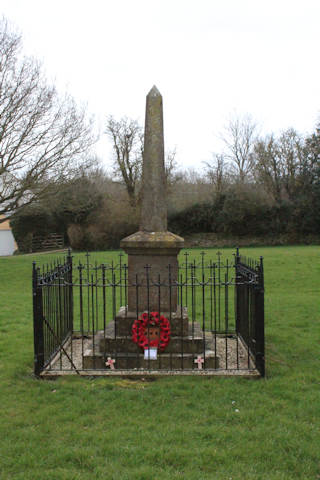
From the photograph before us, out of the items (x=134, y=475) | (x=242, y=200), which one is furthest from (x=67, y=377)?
(x=242, y=200)

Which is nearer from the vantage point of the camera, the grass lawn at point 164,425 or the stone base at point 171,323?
the grass lawn at point 164,425

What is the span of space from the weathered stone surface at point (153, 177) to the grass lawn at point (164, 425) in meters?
2.09

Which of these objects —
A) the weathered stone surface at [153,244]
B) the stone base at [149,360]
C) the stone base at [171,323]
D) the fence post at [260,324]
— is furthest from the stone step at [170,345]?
the weathered stone surface at [153,244]

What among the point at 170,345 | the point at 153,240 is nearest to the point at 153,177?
the point at 153,240

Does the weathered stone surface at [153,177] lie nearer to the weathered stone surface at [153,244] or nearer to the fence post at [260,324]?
the weathered stone surface at [153,244]

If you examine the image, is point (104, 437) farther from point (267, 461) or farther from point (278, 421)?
point (278, 421)

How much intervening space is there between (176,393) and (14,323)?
469 centimetres

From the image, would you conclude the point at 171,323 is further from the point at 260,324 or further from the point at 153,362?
the point at 260,324

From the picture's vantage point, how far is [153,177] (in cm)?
564

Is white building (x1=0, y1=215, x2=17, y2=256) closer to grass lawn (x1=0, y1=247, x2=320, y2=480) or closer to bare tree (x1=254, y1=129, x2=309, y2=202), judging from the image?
bare tree (x1=254, y1=129, x2=309, y2=202)

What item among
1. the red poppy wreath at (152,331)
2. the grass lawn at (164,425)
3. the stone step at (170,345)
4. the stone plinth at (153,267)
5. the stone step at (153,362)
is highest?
the stone plinth at (153,267)

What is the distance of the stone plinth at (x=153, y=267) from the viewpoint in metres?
5.41

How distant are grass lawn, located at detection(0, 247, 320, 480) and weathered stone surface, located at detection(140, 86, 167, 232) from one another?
2.09 meters

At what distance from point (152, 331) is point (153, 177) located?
2089mm
